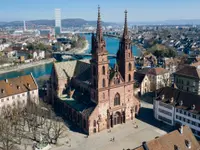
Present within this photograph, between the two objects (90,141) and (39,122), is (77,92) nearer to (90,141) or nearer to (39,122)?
(39,122)

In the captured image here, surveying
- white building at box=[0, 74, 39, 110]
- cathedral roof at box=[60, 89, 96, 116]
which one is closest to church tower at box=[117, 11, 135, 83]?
cathedral roof at box=[60, 89, 96, 116]

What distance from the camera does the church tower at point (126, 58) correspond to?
198 ft

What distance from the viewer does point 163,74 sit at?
9262 cm

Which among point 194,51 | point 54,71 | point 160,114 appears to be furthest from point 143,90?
point 194,51

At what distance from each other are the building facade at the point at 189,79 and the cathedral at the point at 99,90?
2515cm

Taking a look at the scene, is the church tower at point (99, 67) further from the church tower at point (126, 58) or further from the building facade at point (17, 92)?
the building facade at point (17, 92)

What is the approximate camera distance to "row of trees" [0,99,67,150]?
52.1m

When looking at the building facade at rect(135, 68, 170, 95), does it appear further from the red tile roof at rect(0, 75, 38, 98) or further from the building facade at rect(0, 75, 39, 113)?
the red tile roof at rect(0, 75, 38, 98)

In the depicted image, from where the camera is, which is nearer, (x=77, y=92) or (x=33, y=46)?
(x=77, y=92)

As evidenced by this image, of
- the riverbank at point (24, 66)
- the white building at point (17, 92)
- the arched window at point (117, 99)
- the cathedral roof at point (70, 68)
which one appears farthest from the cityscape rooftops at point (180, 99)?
the riverbank at point (24, 66)

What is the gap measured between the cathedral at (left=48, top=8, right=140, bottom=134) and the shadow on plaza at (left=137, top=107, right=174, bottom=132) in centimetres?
250

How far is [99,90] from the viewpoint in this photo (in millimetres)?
56656

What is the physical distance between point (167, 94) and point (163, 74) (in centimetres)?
3047

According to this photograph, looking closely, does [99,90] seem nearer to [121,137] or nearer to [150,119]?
[121,137]
